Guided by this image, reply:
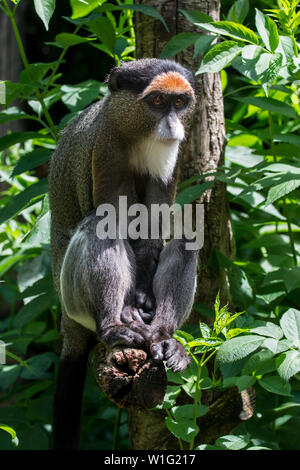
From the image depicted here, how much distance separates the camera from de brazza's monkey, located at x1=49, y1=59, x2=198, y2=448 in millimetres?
4109

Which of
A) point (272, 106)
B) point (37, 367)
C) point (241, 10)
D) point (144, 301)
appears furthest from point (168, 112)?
point (37, 367)

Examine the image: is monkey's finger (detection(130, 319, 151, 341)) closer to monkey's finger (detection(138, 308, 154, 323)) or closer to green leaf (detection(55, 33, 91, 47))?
monkey's finger (detection(138, 308, 154, 323))

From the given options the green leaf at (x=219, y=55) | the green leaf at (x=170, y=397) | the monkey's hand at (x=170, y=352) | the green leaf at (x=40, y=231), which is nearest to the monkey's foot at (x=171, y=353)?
the monkey's hand at (x=170, y=352)

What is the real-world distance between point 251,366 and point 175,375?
1.83 feet

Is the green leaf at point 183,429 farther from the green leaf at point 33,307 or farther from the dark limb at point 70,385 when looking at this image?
the green leaf at point 33,307

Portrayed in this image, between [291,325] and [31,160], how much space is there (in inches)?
103

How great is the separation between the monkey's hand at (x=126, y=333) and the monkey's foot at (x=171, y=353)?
10 centimetres

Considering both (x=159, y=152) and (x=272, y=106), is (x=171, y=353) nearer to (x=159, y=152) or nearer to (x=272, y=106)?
(x=159, y=152)

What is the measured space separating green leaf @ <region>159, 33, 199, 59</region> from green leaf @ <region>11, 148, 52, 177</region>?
1.34 metres

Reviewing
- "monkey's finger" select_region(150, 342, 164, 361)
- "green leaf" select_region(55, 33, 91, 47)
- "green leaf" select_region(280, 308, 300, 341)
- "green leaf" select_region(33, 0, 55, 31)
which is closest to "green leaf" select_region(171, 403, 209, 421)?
"monkey's finger" select_region(150, 342, 164, 361)

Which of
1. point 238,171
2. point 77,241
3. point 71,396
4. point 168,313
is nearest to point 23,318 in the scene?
point 71,396

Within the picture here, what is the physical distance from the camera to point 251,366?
11.8ft

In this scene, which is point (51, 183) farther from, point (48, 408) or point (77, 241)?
point (48, 408)

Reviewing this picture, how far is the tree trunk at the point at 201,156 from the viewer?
198 inches
